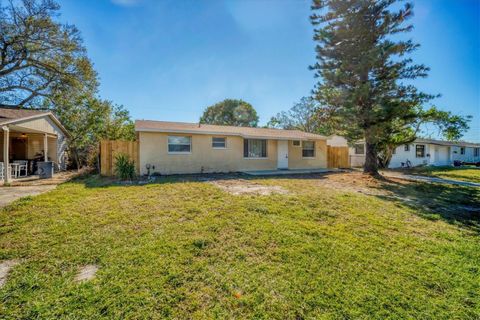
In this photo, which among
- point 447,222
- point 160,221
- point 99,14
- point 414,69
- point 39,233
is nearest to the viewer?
point 39,233

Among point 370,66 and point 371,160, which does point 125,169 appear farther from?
point 371,160

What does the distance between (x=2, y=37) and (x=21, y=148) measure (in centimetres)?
673

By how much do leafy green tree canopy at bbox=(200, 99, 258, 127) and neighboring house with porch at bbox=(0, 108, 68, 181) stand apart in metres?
22.9

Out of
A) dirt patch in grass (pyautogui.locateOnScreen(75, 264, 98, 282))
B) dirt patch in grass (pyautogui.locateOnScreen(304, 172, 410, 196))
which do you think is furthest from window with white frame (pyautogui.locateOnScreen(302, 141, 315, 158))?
dirt patch in grass (pyautogui.locateOnScreen(75, 264, 98, 282))

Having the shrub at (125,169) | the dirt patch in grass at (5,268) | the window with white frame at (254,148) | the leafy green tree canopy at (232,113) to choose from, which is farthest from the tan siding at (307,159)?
the leafy green tree canopy at (232,113)

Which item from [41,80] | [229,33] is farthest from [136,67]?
[41,80]

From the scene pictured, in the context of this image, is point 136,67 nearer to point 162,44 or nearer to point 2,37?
point 162,44

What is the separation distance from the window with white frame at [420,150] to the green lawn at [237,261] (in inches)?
806

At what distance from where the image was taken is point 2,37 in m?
12.4

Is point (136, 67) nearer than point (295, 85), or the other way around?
point (136, 67)

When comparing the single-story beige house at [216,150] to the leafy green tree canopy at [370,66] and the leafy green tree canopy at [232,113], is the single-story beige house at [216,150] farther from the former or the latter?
the leafy green tree canopy at [232,113]

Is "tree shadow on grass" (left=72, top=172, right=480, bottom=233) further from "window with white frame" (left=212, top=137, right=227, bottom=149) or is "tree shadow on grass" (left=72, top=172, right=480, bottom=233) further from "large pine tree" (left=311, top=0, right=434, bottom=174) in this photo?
"window with white frame" (left=212, top=137, right=227, bottom=149)

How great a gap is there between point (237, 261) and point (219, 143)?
10192 mm

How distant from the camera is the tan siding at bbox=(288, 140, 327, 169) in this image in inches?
591
